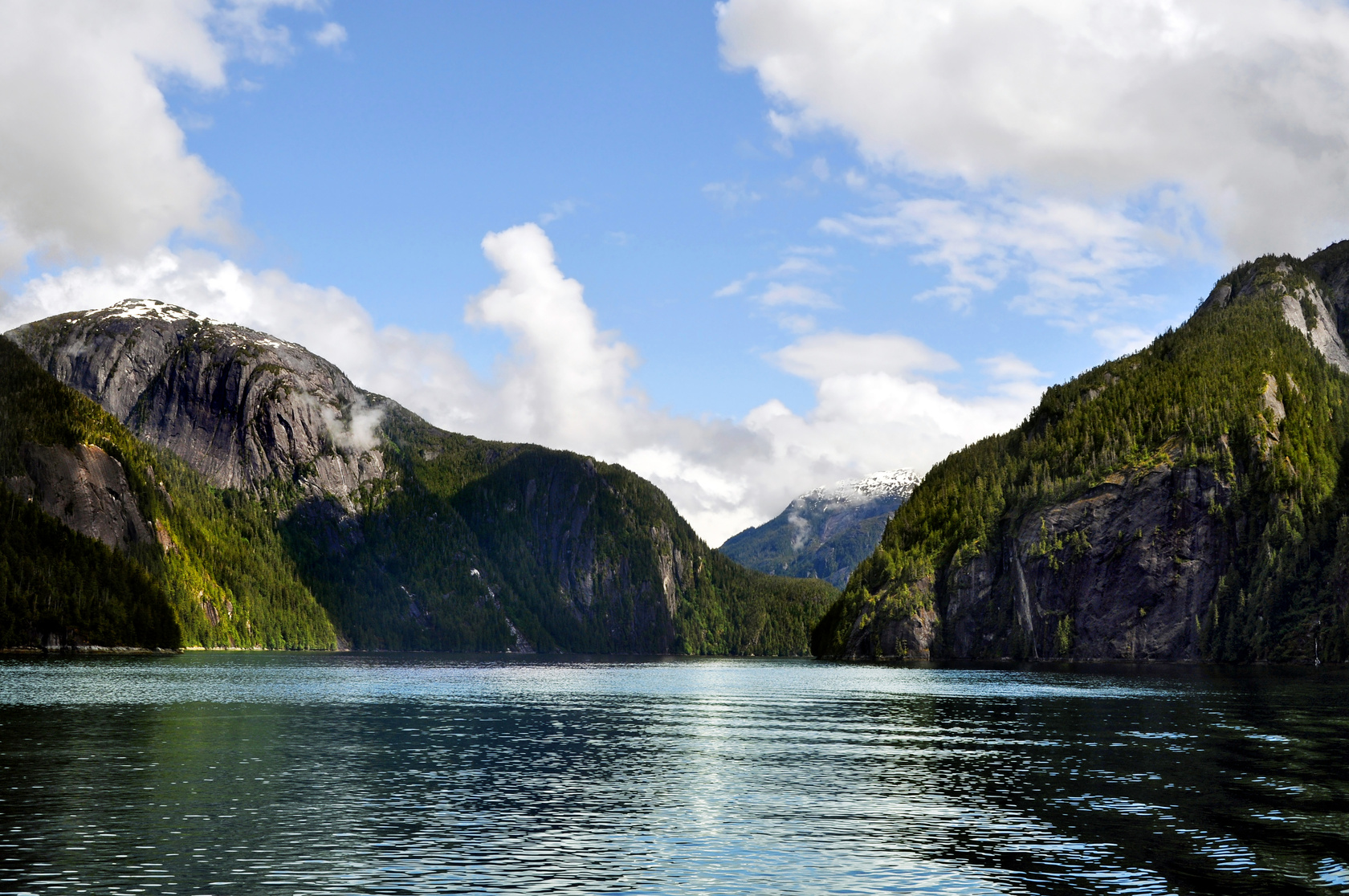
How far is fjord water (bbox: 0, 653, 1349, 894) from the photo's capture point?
33781 mm

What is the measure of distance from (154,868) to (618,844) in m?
14.8

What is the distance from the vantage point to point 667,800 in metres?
49.3

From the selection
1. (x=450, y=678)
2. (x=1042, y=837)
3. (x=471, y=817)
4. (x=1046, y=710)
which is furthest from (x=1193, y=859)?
(x=450, y=678)

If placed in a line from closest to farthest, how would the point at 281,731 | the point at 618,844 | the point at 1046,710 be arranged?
the point at 618,844 < the point at 281,731 < the point at 1046,710

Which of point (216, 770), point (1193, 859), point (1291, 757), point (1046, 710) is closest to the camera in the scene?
point (1193, 859)

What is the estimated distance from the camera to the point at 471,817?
43.9 metres

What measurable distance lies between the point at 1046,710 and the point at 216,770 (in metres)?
73.2

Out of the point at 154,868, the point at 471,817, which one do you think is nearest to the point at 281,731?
the point at 471,817

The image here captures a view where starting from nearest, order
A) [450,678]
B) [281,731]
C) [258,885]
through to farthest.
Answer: [258,885] < [281,731] < [450,678]

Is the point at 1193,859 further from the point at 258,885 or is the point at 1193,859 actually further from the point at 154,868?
the point at 154,868

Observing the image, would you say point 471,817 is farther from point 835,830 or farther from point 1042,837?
point 1042,837

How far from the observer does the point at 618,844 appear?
38.8 m

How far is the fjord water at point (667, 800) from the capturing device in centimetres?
3378

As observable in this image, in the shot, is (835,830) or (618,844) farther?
(835,830)
